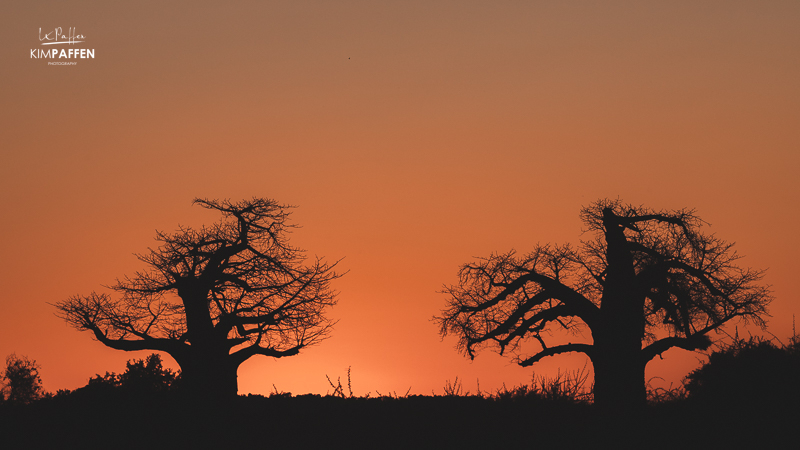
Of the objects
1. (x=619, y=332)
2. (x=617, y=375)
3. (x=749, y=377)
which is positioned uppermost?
(x=619, y=332)

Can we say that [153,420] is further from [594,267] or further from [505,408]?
[594,267]

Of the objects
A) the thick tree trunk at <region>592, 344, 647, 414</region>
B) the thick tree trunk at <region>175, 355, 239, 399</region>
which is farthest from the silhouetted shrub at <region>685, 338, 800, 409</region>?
the thick tree trunk at <region>175, 355, 239, 399</region>

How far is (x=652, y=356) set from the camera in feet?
66.7

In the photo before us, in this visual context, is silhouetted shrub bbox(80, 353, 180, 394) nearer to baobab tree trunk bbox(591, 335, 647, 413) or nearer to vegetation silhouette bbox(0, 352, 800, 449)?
vegetation silhouette bbox(0, 352, 800, 449)

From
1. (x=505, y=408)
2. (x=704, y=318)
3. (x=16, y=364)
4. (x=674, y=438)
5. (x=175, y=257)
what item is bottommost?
(x=674, y=438)

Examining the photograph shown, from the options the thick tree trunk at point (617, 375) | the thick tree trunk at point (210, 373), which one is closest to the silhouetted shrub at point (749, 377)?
the thick tree trunk at point (617, 375)

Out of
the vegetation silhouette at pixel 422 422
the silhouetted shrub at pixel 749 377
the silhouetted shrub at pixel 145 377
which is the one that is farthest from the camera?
the silhouetted shrub at pixel 145 377

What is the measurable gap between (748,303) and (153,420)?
57.0 ft

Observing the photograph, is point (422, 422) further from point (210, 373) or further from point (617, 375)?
point (617, 375)

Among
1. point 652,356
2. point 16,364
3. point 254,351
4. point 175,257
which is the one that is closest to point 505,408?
point 254,351

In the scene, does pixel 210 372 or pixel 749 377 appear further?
pixel 210 372

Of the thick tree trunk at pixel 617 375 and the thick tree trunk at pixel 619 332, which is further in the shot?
the thick tree trunk at pixel 619 332

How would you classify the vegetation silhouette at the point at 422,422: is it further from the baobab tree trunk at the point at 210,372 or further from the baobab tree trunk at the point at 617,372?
the baobab tree trunk at the point at 617,372

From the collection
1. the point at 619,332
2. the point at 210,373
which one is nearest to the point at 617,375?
the point at 619,332
